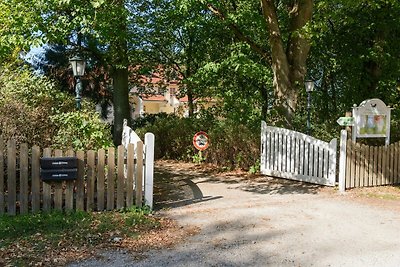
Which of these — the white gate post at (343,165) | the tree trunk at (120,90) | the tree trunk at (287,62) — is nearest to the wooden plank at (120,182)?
the white gate post at (343,165)

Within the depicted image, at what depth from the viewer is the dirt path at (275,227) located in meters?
4.47

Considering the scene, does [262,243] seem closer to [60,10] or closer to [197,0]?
[197,0]

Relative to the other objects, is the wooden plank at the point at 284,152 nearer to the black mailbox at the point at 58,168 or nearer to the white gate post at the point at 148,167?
the white gate post at the point at 148,167

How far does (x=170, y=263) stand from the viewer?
431 cm

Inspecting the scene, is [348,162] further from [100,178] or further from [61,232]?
[61,232]

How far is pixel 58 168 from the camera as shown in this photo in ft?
19.2

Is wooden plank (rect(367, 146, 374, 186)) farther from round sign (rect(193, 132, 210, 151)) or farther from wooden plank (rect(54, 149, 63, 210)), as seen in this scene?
wooden plank (rect(54, 149, 63, 210))

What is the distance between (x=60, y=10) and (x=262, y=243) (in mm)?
7305

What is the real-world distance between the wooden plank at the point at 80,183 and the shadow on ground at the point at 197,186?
4.51 ft

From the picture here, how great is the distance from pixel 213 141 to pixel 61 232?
7.50m

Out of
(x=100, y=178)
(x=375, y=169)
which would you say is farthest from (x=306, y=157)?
(x=100, y=178)

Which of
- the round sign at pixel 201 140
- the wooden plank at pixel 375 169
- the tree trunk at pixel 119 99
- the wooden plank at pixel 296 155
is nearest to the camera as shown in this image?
the wooden plank at pixel 375 169

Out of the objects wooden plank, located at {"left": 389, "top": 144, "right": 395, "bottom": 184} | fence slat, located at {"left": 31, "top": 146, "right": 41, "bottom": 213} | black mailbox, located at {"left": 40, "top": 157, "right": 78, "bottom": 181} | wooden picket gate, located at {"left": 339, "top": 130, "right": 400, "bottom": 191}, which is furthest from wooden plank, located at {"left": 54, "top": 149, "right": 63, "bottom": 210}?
wooden plank, located at {"left": 389, "top": 144, "right": 395, "bottom": 184}

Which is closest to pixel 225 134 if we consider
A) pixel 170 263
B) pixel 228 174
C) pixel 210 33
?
pixel 228 174
